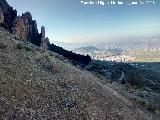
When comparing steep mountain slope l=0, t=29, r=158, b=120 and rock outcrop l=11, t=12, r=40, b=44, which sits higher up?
rock outcrop l=11, t=12, r=40, b=44

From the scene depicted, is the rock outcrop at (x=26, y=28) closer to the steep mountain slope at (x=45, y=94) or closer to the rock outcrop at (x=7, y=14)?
the rock outcrop at (x=7, y=14)

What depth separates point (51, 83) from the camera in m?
37.2

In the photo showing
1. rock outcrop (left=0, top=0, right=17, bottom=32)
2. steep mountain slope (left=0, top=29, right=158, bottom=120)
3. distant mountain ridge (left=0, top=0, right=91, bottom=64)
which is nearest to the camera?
steep mountain slope (left=0, top=29, right=158, bottom=120)

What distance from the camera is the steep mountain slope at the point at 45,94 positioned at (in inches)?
1118

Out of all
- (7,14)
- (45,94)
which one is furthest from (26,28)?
(45,94)

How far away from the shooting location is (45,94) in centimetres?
3316

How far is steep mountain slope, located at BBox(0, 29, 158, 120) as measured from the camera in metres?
28.4

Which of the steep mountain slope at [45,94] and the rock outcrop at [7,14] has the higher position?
the rock outcrop at [7,14]

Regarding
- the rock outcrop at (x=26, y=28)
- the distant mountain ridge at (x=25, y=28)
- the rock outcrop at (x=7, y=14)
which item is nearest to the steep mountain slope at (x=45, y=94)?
the distant mountain ridge at (x=25, y=28)

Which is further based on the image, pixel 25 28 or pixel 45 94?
pixel 25 28

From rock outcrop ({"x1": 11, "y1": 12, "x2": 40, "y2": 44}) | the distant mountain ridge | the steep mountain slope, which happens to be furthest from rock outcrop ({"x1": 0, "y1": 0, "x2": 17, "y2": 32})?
the steep mountain slope

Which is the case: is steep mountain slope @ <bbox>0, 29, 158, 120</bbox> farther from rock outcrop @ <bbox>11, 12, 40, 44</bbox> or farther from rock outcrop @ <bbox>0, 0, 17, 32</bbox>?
rock outcrop @ <bbox>11, 12, 40, 44</bbox>

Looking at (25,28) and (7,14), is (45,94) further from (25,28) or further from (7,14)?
(25,28)

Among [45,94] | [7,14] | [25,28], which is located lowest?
[45,94]
